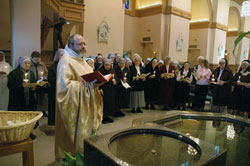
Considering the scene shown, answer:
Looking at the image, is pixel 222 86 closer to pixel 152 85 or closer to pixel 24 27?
pixel 152 85

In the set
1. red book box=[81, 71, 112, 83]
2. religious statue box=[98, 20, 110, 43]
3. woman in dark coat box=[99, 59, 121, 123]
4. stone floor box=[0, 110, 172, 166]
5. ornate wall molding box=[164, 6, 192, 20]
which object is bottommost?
stone floor box=[0, 110, 172, 166]

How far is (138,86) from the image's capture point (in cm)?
615

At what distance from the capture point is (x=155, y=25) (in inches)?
513

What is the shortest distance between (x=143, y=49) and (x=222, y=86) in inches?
370

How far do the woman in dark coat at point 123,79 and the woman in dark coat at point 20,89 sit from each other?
2432 mm

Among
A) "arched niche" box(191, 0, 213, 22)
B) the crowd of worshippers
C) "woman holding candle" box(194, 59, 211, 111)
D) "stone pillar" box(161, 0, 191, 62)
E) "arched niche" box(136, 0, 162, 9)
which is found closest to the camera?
the crowd of worshippers

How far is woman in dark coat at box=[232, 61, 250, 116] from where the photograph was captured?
18.1ft

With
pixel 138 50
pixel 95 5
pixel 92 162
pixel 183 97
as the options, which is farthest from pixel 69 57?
pixel 138 50

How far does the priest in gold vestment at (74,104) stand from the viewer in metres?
2.24

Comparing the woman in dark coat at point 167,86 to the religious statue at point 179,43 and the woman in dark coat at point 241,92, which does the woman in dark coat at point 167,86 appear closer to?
the woman in dark coat at point 241,92

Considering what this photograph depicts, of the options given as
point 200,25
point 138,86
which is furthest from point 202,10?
point 138,86

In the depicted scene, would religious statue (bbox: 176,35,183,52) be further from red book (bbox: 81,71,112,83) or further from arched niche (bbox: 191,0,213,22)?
red book (bbox: 81,71,112,83)

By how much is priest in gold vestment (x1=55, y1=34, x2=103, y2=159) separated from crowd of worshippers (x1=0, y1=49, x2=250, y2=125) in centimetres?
149

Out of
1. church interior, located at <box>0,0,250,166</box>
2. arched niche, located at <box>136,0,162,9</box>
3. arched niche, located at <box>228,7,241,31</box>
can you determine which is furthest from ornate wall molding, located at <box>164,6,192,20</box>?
arched niche, located at <box>228,7,241,31</box>
